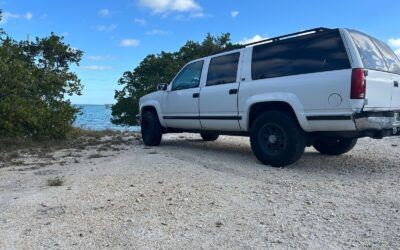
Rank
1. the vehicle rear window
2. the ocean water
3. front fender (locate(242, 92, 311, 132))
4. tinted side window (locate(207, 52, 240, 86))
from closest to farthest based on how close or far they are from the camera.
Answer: the vehicle rear window, front fender (locate(242, 92, 311, 132)), tinted side window (locate(207, 52, 240, 86)), the ocean water

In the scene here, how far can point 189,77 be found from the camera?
776 cm

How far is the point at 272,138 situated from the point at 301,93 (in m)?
0.87

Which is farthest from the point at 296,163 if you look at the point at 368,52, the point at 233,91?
the point at 368,52

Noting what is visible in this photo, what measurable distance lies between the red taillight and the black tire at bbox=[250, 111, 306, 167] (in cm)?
103

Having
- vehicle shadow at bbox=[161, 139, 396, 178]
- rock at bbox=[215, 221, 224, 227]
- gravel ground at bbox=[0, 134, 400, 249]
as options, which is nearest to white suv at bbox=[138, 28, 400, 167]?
vehicle shadow at bbox=[161, 139, 396, 178]

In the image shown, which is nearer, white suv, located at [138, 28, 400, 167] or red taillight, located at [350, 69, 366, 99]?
red taillight, located at [350, 69, 366, 99]

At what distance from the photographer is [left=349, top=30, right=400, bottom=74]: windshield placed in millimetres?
5137

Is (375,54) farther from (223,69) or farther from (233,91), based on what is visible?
(223,69)

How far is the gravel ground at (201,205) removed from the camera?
10.2ft

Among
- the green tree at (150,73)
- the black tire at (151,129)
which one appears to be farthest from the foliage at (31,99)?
the green tree at (150,73)

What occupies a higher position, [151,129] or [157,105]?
[157,105]

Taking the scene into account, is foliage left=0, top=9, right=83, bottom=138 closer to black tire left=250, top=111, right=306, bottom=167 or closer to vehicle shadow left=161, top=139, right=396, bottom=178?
vehicle shadow left=161, top=139, right=396, bottom=178

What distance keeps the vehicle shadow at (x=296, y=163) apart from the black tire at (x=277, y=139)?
17 cm

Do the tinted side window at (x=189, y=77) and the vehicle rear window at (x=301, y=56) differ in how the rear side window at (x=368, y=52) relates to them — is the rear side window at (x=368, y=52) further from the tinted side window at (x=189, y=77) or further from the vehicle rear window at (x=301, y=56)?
the tinted side window at (x=189, y=77)
